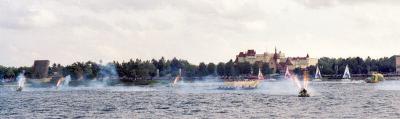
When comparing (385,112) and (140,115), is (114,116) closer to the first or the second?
(140,115)

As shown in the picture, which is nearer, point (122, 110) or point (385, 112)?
point (385, 112)

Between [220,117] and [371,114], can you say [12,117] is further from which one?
[371,114]

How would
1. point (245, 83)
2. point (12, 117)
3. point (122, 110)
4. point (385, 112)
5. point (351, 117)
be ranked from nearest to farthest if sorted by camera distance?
point (351, 117), point (385, 112), point (12, 117), point (122, 110), point (245, 83)

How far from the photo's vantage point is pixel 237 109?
3007 inches

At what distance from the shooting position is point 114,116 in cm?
6969

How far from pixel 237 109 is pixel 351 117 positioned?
17.1 metres

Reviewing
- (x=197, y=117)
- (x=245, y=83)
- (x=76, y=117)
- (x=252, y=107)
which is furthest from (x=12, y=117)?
(x=245, y=83)

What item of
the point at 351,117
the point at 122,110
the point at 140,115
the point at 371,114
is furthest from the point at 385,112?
the point at 122,110

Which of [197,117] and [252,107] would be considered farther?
[252,107]

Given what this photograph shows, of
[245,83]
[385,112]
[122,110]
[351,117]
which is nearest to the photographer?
[351,117]

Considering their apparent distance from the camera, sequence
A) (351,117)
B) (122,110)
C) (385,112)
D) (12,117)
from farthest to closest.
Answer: (122,110), (12,117), (385,112), (351,117)

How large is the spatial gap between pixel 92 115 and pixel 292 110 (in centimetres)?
2327

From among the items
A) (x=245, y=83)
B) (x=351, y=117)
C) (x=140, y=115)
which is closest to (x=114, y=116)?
(x=140, y=115)

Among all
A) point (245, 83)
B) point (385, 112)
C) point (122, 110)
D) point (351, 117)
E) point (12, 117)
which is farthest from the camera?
point (245, 83)
